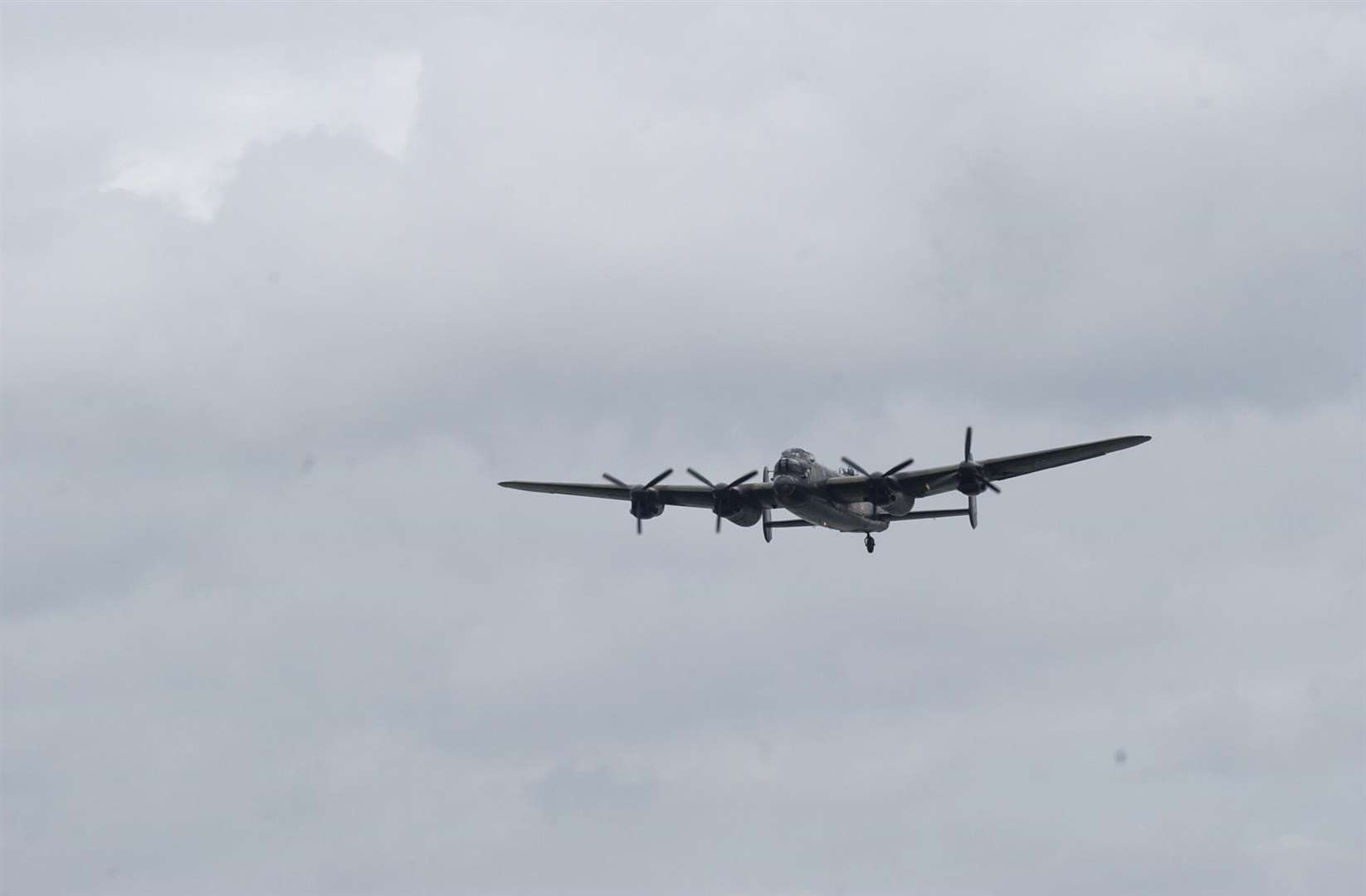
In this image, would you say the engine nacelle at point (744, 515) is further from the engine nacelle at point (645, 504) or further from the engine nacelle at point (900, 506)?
the engine nacelle at point (900, 506)

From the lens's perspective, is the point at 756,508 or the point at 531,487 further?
the point at 531,487

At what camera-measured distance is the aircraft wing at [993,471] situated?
83375 millimetres

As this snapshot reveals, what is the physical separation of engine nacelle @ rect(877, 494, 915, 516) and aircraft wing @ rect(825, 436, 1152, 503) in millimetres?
614

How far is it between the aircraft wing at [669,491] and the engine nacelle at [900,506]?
6007 mm

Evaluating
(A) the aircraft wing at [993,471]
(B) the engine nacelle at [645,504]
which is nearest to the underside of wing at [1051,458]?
(A) the aircraft wing at [993,471]

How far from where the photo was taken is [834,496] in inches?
3479

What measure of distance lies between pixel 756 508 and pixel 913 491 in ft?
28.3

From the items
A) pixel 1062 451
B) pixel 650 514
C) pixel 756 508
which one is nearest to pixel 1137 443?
pixel 1062 451

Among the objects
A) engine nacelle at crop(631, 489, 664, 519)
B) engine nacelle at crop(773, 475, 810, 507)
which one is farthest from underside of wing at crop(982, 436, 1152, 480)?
engine nacelle at crop(631, 489, 664, 519)

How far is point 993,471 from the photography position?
86.9 m

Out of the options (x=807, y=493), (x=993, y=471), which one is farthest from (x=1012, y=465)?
(x=807, y=493)

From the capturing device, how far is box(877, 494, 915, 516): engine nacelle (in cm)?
9056

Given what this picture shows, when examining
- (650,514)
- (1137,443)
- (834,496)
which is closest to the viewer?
(1137,443)

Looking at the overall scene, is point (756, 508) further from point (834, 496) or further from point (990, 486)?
point (990, 486)
